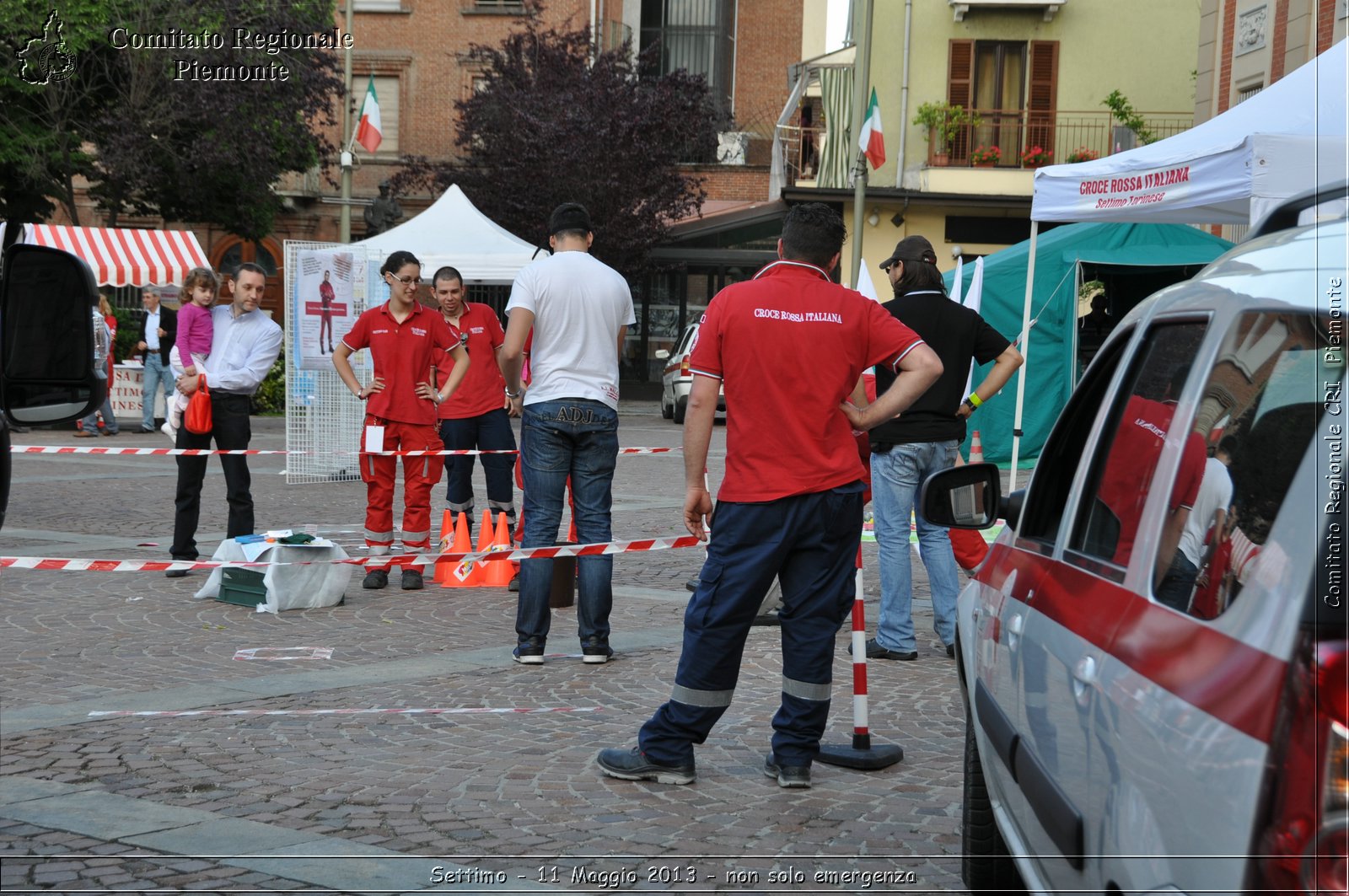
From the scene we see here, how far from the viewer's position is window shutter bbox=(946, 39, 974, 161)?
108 ft

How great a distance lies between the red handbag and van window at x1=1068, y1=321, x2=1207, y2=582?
24.7 feet

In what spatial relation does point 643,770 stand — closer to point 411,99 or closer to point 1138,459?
point 1138,459

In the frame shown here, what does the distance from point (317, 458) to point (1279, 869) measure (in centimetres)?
1523

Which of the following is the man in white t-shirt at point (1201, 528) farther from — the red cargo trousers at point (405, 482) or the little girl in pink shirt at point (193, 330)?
the little girl in pink shirt at point (193, 330)

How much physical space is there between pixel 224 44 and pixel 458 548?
23.3 m

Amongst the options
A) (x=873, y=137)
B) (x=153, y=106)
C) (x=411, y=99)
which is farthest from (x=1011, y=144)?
(x=411, y=99)

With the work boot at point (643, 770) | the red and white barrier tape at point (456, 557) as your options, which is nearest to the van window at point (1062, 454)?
the work boot at point (643, 770)

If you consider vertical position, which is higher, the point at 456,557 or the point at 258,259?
the point at 258,259

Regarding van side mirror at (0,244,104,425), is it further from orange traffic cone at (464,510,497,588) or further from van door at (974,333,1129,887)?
orange traffic cone at (464,510,497,588)

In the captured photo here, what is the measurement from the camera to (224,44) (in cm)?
3045

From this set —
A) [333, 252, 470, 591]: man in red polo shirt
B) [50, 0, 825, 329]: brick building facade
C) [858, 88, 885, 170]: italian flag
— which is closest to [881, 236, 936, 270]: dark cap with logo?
[333, 252, 470, 591]: man in red polo shirt

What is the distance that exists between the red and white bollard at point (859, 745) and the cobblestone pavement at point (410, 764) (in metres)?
0.05

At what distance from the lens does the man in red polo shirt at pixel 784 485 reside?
16.2 feet

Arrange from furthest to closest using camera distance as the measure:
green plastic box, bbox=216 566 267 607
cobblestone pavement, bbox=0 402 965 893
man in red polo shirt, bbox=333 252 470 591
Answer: man in red polo shirt, bbox=333 252 470 591 → green plastic box, bbox=216 566 267 607 → cobblestone pavement, bbox=0 402 965 893
